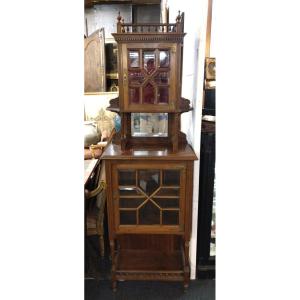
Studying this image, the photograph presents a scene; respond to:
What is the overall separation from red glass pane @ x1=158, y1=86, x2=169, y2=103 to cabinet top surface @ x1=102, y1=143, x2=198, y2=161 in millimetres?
280

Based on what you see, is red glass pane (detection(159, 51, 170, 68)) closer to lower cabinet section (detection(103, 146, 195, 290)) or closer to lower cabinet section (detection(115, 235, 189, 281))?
lower cabinet section (detection(103, 146, 195, 290))

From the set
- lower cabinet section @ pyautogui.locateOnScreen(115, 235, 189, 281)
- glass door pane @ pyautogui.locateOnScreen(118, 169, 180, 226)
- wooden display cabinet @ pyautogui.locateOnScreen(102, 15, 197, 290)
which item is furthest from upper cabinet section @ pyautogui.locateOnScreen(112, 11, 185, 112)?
lower cabinet section @ pyautogui.locateOnScreen(115, 235, 189, 281)

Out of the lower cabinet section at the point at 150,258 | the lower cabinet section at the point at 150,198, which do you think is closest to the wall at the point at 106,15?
the lower cabinet section at the point at 150,198

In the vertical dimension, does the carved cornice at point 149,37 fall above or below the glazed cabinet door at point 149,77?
above

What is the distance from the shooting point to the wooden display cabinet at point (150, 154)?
141 cm

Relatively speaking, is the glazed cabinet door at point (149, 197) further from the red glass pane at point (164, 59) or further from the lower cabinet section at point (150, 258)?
the red glass pane at point (164, 59)

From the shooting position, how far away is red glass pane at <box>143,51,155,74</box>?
4.65ft

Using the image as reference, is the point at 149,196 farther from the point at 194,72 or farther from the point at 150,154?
the point at 194,72

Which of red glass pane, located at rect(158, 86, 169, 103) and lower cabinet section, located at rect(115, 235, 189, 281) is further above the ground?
red glass pane, located at rect(158, 86, 169, 103)

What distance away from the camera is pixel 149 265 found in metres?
1.75

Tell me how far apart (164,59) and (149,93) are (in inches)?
7.4
